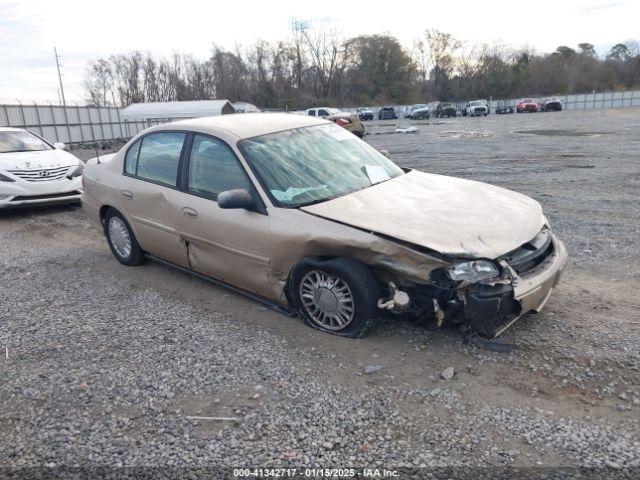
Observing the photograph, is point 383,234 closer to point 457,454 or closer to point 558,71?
point 457,454

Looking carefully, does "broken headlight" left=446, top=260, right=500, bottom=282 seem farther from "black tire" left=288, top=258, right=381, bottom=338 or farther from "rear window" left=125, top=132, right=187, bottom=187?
"rear window" left=125, top=132, right=187, bottom=187

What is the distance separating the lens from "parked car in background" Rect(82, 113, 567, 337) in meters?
3.34

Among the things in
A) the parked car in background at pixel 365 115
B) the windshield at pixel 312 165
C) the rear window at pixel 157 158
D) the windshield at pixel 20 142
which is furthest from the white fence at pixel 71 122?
the parked car in background at pixel 365 115

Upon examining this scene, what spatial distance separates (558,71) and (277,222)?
81399mm

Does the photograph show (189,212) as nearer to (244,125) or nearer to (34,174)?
(244,125)

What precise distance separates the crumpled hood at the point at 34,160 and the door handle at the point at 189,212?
5.34 metres

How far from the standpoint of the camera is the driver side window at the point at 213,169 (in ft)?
13.9

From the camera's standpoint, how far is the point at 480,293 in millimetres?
3221

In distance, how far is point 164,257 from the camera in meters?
5.05

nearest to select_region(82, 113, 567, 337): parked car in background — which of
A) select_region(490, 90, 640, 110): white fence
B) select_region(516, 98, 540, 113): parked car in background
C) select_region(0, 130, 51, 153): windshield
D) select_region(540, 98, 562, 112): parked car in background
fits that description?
select_region(0, 130, 51, 153): windshield

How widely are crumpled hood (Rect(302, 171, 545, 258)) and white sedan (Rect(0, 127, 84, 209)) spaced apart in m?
6.50

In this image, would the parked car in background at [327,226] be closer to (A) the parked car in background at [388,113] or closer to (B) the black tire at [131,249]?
(B) the black tire at [131,249]

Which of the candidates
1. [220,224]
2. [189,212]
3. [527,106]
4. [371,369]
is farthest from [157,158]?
[527,106]

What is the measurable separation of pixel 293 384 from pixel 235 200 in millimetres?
1463
